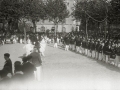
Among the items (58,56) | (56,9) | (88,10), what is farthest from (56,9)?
(58,56)

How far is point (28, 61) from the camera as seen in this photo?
806 centimetres

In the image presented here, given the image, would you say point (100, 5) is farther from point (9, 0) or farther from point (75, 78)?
point (75, 78)

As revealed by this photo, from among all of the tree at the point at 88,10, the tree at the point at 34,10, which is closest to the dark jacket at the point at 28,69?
the tree at the point at 88,10

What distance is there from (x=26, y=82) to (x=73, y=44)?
2087 cm

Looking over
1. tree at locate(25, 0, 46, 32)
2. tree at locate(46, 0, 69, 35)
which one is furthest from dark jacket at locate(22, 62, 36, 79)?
tree at locate(46, 0, 69, 35)

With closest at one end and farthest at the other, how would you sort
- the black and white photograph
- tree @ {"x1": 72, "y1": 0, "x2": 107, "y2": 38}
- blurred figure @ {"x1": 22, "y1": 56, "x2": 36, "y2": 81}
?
1. blurred figure @ {"x1": 22, "y1": 56, "x2": 36, "y2": 81}
2. the black and white photograph
3. tree @ {"x1": 72, "y1": 0, "x2": 107, "y2": 38}

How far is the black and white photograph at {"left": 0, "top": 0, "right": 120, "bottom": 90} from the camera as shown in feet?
25.6

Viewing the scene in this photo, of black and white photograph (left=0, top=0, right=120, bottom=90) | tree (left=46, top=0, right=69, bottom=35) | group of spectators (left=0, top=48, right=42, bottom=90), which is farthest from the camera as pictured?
tree (left=46, top=0, right=69, bottom=35)

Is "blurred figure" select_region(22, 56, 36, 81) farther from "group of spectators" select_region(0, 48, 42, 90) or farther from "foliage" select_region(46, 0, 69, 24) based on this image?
"foliage" select_region(46, 0, 69, 24)

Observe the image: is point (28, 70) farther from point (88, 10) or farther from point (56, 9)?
point (56, 9)

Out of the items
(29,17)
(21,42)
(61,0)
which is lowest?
(21,42)

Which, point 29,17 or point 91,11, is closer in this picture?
point 91,11

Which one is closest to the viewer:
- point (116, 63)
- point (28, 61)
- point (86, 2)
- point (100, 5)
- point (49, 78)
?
point (28, 61)

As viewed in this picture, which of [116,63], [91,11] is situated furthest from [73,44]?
[91,11]
